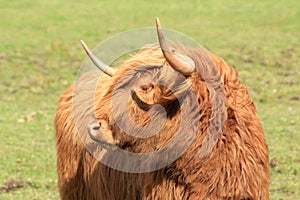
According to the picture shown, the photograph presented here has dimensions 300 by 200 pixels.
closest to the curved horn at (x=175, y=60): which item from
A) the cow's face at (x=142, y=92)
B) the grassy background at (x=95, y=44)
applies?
the cow's face at (x=142, y=92)

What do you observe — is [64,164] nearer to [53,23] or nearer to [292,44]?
[292,44]

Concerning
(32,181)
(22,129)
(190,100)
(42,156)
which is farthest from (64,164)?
(22,129)

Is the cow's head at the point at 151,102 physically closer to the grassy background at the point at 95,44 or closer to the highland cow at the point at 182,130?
the highland cow at the point at 182,130

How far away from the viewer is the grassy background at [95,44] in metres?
8.79

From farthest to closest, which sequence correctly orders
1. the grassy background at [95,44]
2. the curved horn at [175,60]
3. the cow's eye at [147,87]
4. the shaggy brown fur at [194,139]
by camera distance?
the grassy background at [95,44], the cow's eye at [147,87], the shaggy brown fur at [194,139], the curved horn at [175,60]

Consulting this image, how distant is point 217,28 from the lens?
19266 mm

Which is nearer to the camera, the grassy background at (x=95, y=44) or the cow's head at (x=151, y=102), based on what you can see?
the cow's head at (x=151, y=102)

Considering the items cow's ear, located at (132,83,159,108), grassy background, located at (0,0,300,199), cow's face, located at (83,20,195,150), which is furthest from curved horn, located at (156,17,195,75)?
grassy background, located at (0,0,300,199)

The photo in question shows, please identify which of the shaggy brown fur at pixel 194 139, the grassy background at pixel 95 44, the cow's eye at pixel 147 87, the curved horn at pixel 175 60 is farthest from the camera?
the grassy background at pixel 95 44

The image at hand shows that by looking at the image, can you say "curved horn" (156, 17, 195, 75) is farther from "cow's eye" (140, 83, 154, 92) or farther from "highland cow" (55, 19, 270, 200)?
"cow's eye" (140, 83, 154, 92)

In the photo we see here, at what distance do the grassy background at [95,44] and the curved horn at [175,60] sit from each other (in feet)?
12.1

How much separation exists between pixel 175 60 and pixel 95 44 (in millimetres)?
13170

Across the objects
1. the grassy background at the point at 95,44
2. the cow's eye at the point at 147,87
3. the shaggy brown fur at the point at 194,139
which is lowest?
the grassy background at the point at 95,44

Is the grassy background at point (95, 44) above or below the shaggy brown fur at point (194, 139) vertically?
below
